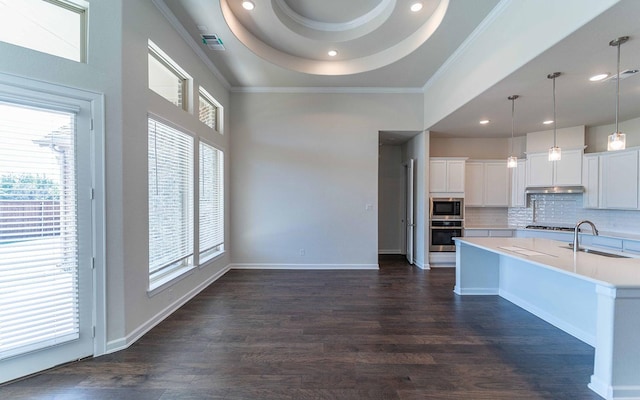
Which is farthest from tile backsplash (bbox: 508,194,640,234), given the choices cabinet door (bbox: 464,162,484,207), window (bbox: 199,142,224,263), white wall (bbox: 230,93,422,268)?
window (bbox: 199,142,224,263)

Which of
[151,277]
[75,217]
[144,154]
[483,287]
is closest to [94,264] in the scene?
[75,217]

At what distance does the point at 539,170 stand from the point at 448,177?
5.93 feet

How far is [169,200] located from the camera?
131 inches

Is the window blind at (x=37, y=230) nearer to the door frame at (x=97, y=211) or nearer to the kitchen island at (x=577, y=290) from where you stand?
the door frame at (x=97, y=211)

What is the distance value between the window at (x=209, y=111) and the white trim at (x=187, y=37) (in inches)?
17.5

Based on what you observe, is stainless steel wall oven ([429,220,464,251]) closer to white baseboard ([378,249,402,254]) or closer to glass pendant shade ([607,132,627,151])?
white baseboard ([378,249,402,254])

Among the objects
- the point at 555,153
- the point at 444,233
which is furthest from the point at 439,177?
the point at 555,153

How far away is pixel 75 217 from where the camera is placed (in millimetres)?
2279

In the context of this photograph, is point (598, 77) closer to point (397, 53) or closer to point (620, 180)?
point (397, 53)

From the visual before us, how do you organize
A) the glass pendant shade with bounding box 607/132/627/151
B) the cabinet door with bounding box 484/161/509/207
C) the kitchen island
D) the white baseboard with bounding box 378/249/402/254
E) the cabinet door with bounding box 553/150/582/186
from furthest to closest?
the white baseboard with bounding box 378/249/402/254 < the cabinet door with bounding box 484/161/509/207 < the cabinet door with bounding box 553/150/582/186 < the glass pendant shade with bounding box 607/132/627/151 < the kitchen island

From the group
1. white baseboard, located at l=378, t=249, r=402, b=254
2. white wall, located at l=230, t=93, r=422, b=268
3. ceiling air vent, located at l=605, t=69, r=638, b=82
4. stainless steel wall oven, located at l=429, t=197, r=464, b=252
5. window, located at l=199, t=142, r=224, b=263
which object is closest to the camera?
ceiling air vent, located at l=605, t=69, r=638, b=82

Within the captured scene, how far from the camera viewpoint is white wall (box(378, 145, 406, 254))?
6957 millimetres

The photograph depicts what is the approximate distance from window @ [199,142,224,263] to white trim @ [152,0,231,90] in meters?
1.33

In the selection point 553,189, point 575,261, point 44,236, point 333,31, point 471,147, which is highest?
point 333,31
